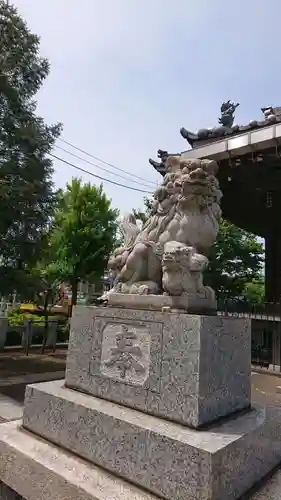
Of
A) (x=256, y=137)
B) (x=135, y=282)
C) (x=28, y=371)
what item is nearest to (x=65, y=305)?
(x=28, y=371)

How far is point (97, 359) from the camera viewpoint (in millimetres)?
2791

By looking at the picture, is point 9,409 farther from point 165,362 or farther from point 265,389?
point 265,389

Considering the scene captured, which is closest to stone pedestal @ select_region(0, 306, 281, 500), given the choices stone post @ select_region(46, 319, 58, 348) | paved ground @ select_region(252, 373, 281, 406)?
paved ground @ select_region(252, 373, 281, 406)

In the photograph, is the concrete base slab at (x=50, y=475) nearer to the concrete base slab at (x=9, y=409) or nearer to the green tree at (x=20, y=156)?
the concrete base slab at (x=9, y=409)

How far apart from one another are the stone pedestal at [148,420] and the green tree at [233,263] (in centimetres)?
1084

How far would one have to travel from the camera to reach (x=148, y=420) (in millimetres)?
2291

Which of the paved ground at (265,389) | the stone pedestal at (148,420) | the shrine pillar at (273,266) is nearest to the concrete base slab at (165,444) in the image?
the stone pedestal at (148,420)

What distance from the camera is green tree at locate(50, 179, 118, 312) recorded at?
1341 cm

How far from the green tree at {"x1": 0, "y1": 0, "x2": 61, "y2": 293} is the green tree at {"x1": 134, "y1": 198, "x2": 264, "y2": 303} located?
6.06 meters

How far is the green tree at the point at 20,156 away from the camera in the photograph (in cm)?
720

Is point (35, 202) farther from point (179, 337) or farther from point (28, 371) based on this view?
point (179, 337)

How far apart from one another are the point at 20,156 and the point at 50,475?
6732mm

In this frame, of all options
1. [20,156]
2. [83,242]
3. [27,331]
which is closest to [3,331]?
Result: [27,331]

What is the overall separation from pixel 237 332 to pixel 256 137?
591 cm
